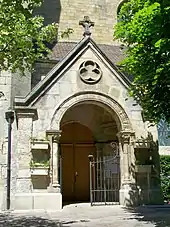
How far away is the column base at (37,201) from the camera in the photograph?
11.5 m

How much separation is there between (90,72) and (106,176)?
15.0 feet

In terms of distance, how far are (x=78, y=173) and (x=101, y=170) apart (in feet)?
10.8

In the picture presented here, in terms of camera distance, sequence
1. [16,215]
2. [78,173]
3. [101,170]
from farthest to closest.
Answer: [78,173], [101,170], [16,215]

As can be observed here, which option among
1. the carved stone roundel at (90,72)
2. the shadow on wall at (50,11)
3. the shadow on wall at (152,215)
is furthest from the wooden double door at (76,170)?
the shadow on wall at (50,11)

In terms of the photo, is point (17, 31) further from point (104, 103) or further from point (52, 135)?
point (104, 103)

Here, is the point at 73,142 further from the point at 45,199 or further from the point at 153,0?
the point at 153,0

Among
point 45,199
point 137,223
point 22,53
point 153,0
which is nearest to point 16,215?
point 45,199

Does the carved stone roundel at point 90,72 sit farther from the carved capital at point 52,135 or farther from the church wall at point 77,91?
the carved capital at point 52,135

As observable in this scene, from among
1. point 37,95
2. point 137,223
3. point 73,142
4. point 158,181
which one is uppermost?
point 37,95

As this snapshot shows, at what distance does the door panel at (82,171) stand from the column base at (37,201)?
19.0ft

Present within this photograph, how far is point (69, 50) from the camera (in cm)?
1712

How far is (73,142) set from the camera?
717 inches

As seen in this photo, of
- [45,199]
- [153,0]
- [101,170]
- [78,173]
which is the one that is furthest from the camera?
[78,173]

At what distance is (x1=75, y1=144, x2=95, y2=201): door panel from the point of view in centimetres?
1759
